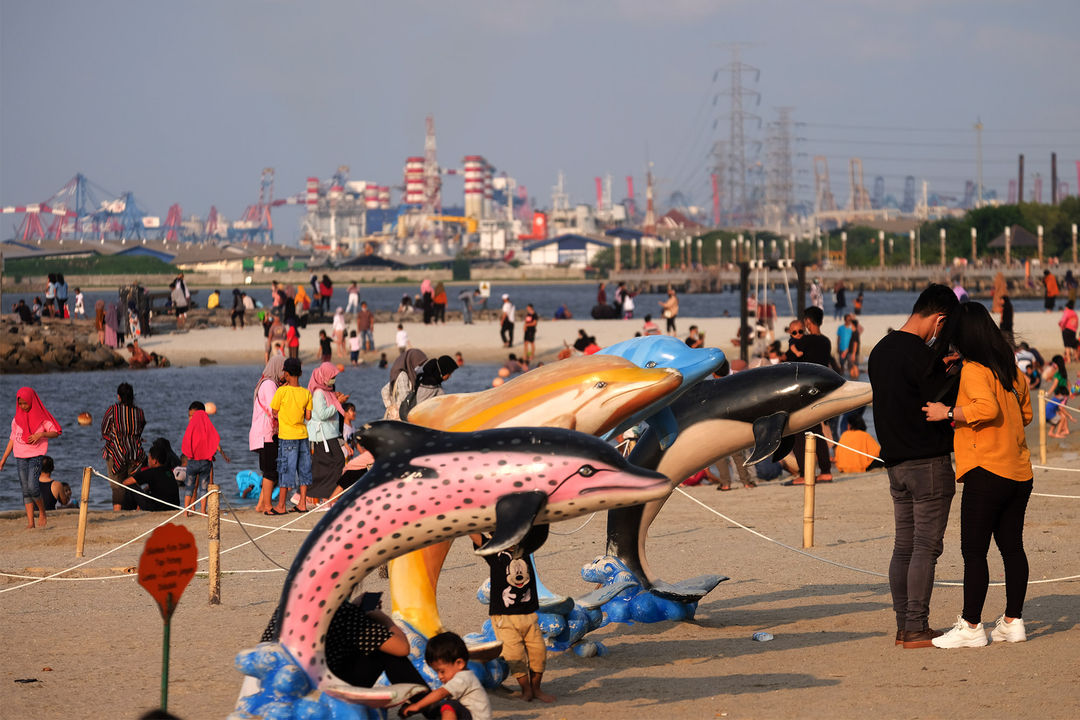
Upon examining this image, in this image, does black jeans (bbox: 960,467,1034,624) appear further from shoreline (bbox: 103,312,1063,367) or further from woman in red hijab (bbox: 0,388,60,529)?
shoreline (bbox: 103,312,1063,367)

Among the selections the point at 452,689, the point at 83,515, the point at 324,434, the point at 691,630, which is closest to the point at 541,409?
the point at 452,689

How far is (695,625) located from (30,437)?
331 inches

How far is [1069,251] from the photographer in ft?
389

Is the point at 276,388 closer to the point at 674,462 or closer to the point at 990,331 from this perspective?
the point at 674,462

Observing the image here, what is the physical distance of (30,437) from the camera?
14461mm

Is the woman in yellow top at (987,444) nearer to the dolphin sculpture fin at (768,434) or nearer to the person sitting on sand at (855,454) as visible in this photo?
the dolphin sculpture fin at (768,434)

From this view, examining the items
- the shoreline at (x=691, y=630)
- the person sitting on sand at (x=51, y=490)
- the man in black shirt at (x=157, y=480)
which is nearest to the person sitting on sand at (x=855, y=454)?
the shoreline at (x=691, y=630)

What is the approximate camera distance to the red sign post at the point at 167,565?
21.8ft

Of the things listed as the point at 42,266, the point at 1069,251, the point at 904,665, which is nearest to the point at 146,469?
the point at 904,665

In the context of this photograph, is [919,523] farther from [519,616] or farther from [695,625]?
[519,616]

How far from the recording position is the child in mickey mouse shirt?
24.6ft

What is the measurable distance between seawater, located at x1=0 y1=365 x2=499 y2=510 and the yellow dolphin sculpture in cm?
1091

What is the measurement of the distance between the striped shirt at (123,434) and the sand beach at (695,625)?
2.61ft

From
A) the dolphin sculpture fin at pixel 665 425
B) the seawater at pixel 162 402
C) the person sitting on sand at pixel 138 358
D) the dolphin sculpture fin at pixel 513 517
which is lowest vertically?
the seawater at pixel 162 402
